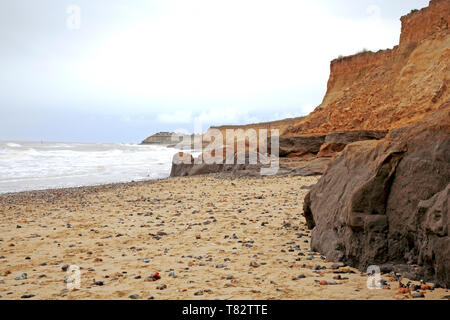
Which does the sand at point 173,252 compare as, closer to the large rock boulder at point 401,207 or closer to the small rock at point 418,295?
the small rock at point 418,295

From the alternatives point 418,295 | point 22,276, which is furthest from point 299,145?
point 418,295

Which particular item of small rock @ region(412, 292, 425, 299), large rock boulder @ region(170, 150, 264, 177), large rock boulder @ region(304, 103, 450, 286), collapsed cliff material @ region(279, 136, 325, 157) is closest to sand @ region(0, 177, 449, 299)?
small rock @ region(412, 292, 425, 299)

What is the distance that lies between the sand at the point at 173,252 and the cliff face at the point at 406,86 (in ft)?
39.4

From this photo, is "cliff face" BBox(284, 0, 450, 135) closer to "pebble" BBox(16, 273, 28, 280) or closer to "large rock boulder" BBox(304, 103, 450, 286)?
"large rock boulder" BBox(304, 103, 450, 286)

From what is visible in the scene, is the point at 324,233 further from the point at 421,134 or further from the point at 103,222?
the point at 103,222

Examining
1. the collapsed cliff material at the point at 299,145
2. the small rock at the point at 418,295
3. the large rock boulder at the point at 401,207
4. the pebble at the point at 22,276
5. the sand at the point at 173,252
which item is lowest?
the pebble at the point at 22,276

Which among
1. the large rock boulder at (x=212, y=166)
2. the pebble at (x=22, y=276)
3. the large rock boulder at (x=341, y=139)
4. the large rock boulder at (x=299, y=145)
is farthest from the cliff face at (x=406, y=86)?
the pebble at (x=22, y=276)

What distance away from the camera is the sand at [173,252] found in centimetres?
357

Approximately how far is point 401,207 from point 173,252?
2819 millimetres

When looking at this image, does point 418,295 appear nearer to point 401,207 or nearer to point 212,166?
point 401,207

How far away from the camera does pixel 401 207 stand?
12.5ft

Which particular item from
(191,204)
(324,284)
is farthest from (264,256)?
(191,204)

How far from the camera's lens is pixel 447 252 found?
10.0 ft

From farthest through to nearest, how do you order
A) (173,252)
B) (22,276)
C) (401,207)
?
(173,252)
(22,276)
(401,207)
